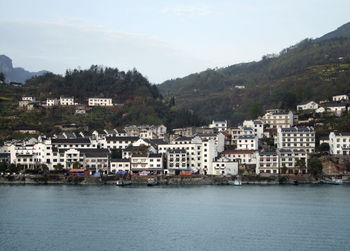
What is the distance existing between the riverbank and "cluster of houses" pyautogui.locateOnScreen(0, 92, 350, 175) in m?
1.23

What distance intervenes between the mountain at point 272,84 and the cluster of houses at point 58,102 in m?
16.5

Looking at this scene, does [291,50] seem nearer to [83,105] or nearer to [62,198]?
[83,105]

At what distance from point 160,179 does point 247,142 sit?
8.49 meters

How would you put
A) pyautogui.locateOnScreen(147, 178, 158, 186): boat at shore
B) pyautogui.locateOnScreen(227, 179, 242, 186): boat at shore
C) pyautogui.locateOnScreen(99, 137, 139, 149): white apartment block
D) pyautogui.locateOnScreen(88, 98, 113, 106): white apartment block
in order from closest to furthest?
pyautogui.locateOnScreen(147, 178, 158, 186): boat at shore → pyautogui.locateOnScreen(227, 179, 242, 186): boat at shore → pyautogui.locateOnScreen(99, 137, 139, 149): white apartment block → pyautogui.locateOnScreen(88, 98, 113, 106): white apartment block

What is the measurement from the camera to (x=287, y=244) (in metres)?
20.1

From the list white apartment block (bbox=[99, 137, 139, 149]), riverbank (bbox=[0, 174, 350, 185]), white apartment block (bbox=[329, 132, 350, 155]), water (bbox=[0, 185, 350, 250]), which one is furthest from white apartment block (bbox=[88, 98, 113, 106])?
white apartment block (bbox=[329, 132, 350, 155])

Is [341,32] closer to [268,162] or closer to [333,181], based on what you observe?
[268,162]

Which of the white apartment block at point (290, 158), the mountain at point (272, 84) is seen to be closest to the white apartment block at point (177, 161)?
the white apartment block at point (290, 158)

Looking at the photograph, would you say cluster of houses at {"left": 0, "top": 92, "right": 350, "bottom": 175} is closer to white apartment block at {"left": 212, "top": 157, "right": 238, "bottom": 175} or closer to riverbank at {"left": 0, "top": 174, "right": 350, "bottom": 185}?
white apartment block at {"left": 212, "top": 157, "right": 238, "bottom": 175}

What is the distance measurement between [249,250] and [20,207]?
13.8m

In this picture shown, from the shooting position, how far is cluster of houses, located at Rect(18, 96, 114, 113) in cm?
5788

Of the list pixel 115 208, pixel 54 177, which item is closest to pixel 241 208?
pixel 115 208

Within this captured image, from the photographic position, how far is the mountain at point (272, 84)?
57.6 meters

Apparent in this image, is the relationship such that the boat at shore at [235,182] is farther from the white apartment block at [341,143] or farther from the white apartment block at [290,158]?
the white apartment block at [341,143]
